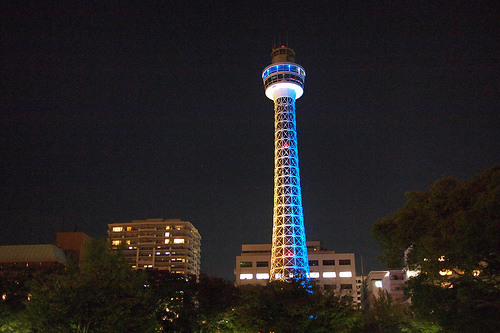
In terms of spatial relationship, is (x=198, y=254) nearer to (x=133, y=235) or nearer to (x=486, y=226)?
(x=133, y=235)

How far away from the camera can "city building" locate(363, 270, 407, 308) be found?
87.2 metres

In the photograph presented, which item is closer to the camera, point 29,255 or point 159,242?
point 29,255

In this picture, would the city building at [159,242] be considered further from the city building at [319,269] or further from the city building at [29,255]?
the city building at [29,255]

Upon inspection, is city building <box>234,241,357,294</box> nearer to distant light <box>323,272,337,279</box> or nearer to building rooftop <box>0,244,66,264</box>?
distant light <box>323,272,337,279</box>

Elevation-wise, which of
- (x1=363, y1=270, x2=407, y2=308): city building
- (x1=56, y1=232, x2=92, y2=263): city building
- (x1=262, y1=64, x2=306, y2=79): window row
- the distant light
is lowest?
(x1=363, y1=270, x2=407, y2=308): city building

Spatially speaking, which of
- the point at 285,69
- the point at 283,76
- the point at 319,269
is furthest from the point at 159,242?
the point at 285,69

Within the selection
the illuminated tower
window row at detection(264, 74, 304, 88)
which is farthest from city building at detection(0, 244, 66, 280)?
window row at detection(264, 74, 304, 88)

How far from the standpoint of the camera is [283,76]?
3435 inches

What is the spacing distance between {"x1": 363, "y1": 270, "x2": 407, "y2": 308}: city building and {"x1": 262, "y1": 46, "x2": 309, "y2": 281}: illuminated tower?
15957 millimetres

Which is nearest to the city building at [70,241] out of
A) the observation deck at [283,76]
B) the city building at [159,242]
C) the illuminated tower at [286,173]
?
the city building at [159,242]

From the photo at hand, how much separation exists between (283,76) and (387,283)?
41.5 m

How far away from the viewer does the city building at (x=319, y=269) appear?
98.8 m

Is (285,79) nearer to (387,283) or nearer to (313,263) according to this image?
(313,263)

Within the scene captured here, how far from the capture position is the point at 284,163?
83.9 meters
